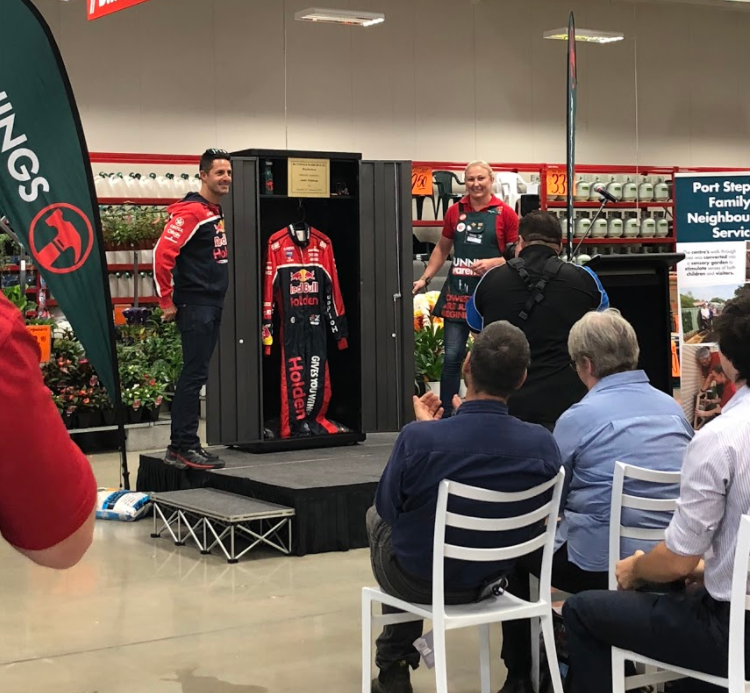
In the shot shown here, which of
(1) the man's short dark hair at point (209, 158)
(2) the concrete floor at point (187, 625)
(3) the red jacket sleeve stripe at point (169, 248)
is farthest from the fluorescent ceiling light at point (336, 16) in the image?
(2) the concrete floor at point (187, 625)

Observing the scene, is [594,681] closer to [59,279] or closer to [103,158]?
[59,279]

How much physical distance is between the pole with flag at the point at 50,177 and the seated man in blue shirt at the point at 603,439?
324 centimetres

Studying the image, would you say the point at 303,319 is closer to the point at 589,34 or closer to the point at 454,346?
the point at 454,346

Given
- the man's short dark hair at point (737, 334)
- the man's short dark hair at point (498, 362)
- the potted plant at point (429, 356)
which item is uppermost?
the man's short dark hair at point (737, 334)

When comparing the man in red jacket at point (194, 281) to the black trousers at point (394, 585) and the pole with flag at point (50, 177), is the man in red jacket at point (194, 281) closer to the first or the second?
the pole with flag at point (50, 177)

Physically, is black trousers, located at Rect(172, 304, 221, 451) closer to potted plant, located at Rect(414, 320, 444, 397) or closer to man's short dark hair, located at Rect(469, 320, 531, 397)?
potted plant, located at Rect(414, 320, 444, 397)

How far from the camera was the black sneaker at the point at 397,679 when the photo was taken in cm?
368

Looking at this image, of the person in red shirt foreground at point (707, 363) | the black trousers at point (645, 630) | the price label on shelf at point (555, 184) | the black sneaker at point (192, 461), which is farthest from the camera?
the price label on shelf at point (555, 184)

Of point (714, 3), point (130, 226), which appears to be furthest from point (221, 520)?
point (714, 3)

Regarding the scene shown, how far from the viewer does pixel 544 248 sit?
4898mm

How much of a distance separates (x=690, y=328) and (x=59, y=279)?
3160 mm

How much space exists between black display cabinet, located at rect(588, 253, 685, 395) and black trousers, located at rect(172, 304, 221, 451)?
2.10 m

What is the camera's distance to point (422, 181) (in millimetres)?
13508

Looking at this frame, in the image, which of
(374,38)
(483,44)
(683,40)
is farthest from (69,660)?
(683,40)
